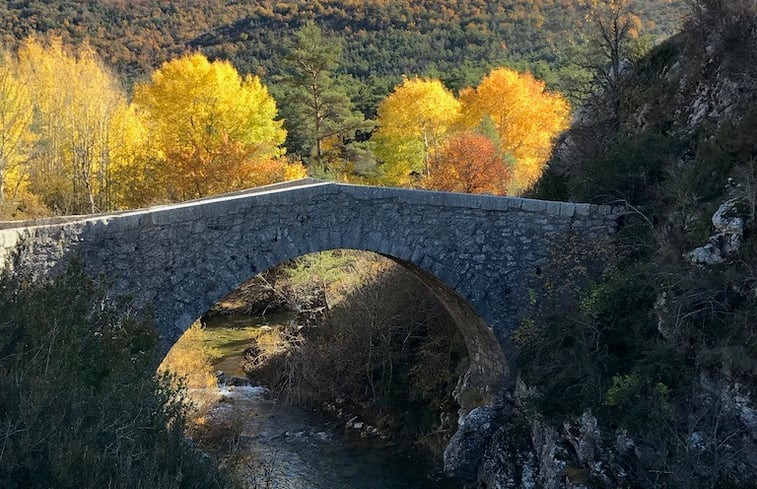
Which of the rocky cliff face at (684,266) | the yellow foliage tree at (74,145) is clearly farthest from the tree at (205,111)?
the rocky cliff face at (684,266)

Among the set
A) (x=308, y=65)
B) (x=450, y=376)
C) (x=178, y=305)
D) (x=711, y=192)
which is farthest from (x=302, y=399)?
(x=308, y=65)

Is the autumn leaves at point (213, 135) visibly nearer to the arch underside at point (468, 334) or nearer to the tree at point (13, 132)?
the tree at point (13, 132)

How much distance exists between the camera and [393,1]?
161 feet

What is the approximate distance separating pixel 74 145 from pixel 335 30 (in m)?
29.6

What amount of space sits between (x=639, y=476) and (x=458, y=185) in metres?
15.0

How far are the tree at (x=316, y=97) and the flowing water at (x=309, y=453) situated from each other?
1343cm

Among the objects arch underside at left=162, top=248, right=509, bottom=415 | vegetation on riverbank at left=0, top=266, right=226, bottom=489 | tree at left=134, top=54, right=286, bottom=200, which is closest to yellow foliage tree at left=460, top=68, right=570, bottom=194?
tree at left=134, top=54, right=286, bottom=200

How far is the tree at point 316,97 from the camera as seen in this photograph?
2691cm

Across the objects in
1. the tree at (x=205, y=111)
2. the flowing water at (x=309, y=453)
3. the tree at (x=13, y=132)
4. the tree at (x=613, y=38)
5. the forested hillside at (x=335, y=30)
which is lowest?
the flowing water at (x=309, y=453)

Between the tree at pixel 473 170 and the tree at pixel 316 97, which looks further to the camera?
the tree at pixel 316 97

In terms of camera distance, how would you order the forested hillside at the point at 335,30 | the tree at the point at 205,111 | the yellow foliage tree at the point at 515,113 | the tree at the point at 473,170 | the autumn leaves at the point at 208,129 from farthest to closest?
the forested hillside at the point at 335,30 < the yellow foliage tree at the point at 515,113 < the tree at the point at 205,111 < the tree at the point at 473,170 < the autumn leaves at the point at 208,129

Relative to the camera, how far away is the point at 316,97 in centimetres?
2766

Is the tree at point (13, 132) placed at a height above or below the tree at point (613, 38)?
above

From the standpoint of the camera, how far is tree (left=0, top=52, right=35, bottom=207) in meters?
18.5
